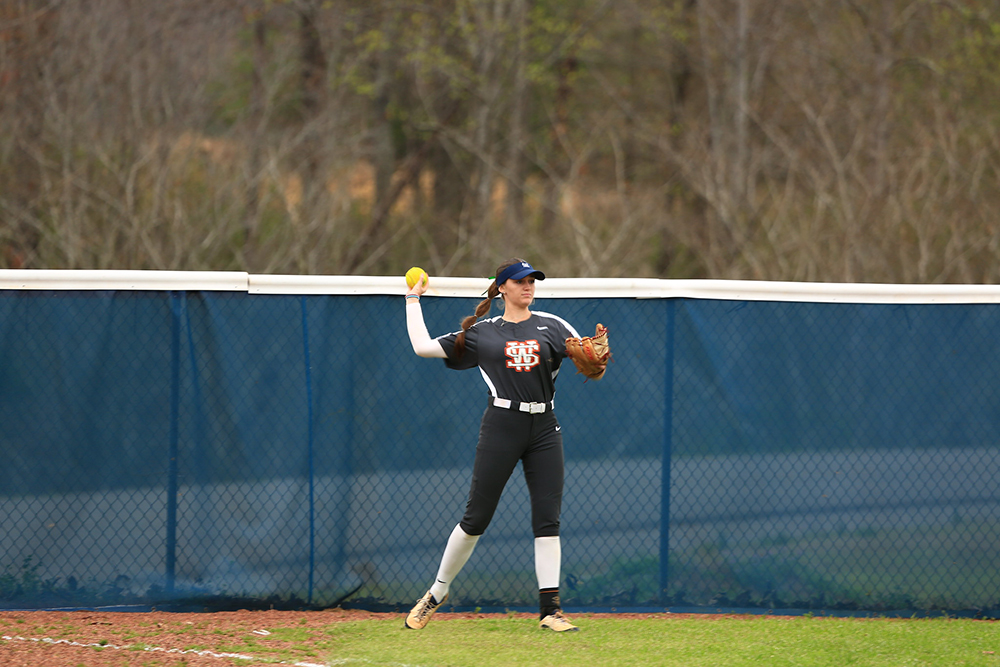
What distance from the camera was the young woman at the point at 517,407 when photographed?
479 centimetres

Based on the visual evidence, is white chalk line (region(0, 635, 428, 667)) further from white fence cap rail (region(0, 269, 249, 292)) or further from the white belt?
white fence cap rail (region(0, 269, 249, 292))

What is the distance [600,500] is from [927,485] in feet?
6.06

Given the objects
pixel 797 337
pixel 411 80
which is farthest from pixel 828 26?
pixel 797 337

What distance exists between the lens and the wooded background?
35.8 feet

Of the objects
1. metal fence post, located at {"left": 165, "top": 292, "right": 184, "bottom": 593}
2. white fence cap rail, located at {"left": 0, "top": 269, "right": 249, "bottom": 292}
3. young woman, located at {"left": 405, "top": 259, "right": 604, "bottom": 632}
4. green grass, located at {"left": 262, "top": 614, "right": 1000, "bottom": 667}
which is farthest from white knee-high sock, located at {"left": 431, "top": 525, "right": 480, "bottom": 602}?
white fence cap rail, located at {"left": 0, "top": 269, "right": 249, "bottom": 292}

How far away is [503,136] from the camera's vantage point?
653 inches

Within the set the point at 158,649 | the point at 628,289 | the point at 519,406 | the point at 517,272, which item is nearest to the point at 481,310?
the point at 517,272

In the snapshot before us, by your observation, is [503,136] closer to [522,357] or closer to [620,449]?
[620,449]

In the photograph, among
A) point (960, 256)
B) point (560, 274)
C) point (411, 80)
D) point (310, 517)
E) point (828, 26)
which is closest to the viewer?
point (310, 517)

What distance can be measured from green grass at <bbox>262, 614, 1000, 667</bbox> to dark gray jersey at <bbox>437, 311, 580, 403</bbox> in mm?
1223

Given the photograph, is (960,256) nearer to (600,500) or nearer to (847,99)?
(847,99)

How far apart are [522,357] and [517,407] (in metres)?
0.24

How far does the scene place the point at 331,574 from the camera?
18.2ft

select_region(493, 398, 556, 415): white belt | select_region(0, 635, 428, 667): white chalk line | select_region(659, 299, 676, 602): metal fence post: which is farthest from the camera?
select_region(659, 299, 676, 602): metal fence post
